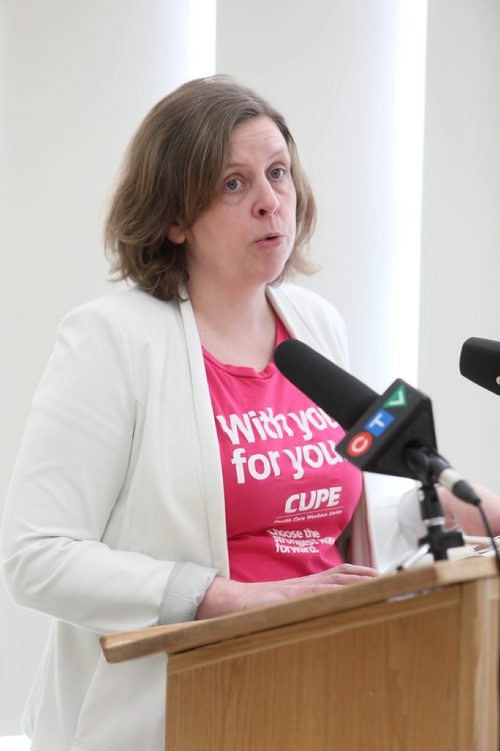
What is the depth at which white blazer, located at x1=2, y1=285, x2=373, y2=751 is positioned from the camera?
1.42 meters

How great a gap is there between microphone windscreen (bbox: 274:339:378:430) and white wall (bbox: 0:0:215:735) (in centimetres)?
156

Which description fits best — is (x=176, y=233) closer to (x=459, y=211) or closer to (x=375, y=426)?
(x=375, y=426)

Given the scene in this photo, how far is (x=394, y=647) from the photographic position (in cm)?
92

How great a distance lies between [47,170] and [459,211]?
4.03ft

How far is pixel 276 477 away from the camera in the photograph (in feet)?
5.19

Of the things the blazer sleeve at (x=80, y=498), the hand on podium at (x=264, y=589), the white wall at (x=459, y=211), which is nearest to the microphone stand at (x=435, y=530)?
the hand on podium at (x=264, y=589)

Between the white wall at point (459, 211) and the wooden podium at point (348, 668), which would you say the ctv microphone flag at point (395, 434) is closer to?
the wooden podium at point (348, 668)

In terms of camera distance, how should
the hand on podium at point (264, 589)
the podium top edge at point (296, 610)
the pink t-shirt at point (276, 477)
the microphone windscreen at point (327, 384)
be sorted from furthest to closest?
the pink t-shirt at point (276, 477)
the hand on podium at point (264, 589)
the microphone windscreen at point (327, 384)
the podium top edge at point (296, 610)

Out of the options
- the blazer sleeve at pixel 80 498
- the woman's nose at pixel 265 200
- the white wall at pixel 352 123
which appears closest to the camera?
the blazer sleeve at pixel 80 498

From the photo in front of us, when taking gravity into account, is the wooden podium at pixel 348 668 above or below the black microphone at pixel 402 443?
below

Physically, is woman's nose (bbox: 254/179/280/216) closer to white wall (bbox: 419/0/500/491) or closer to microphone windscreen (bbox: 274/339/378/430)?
microphone windscreen (bbox: 274/339/378/430)

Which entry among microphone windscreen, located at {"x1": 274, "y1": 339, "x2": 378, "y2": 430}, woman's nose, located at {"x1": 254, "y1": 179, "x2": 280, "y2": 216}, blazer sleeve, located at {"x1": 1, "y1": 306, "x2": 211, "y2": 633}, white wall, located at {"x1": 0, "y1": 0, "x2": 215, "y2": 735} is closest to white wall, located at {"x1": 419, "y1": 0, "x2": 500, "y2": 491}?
white wall, located at {"x1": 0, "y1": 0, "x2": 215, "y2": 735}

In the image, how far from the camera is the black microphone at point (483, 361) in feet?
4.32

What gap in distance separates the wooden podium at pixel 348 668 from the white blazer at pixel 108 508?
325 millimetres
